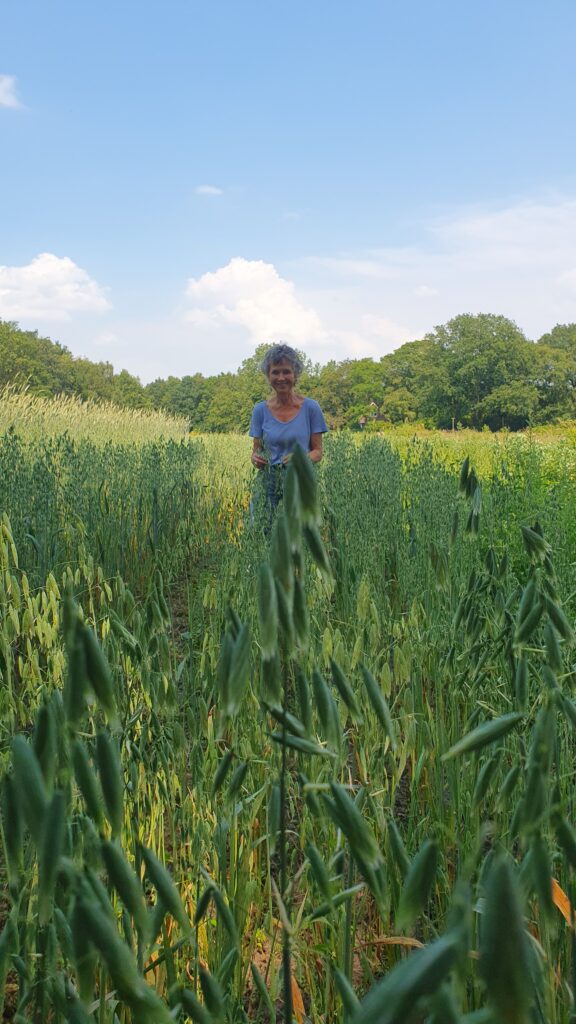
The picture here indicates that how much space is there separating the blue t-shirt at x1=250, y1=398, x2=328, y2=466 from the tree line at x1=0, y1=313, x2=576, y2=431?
5054cm

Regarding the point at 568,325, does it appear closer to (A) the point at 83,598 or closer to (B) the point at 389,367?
(B) the point at 389,367

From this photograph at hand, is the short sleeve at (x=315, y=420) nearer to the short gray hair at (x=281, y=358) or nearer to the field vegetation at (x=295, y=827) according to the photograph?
the short gray hair at (x=281, y=358)

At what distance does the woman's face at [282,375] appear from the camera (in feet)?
15.5

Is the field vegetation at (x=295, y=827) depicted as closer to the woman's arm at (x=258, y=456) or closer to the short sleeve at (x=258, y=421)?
the woman's arm at (x=258, y=456)

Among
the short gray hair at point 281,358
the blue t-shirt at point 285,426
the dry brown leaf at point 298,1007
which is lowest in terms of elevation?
the dry brown leaf at point 298,1007

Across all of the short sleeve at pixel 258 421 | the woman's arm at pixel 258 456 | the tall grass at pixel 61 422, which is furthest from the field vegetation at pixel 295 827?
the tall grass at pixel 61 422

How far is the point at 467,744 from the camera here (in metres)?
0.60

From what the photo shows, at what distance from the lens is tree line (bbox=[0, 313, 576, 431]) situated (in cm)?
5981

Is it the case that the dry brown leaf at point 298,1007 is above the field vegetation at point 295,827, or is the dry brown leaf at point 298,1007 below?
below

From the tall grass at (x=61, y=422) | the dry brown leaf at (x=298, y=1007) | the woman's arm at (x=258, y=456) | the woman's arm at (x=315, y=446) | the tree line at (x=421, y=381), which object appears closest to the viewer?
the dry brown leaf at (x=298, y=1007)

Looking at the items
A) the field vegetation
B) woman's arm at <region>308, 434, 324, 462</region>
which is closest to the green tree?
woman's arm at <region>308, 434, 324, 462</region>

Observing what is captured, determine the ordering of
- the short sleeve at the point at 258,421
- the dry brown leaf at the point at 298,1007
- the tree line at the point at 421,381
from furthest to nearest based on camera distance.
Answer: the tree line at the point at 421,381 < the short sleeve at the point at 258,421 < the dry brown leaf at the point at 298,1007

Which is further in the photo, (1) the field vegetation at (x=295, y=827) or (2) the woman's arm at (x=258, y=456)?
(2) the woman's arm at (x=258, y=456)

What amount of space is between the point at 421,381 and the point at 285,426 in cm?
6510
